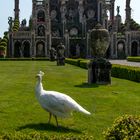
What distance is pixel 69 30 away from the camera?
4909 inches

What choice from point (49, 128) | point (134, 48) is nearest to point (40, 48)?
point (134, 48)

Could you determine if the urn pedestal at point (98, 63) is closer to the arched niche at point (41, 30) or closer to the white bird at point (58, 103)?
the white bird at point (58, 103)

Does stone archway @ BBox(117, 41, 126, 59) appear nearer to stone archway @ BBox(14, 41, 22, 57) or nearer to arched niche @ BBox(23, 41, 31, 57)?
arched niche @ BBox(23, 41, 31, 57)

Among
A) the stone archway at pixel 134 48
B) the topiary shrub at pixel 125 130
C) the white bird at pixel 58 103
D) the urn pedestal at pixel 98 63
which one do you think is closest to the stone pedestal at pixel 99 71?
the urn pedestal at pixel 98 63

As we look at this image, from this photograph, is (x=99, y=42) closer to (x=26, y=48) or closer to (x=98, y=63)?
(x=98, y=63)

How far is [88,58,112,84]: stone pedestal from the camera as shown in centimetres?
2830

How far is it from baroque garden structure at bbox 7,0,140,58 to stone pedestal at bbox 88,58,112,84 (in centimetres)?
8081

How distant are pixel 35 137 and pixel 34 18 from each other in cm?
11228

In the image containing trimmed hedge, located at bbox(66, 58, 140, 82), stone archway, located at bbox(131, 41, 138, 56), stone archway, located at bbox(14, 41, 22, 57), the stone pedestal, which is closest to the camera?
the stone pedestal

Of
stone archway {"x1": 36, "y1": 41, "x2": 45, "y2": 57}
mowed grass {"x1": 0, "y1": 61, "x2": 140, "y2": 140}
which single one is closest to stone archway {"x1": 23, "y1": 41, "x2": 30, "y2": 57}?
stone archway {"x1": 36, "y1": 41, "x2": 45, "y2": 57}

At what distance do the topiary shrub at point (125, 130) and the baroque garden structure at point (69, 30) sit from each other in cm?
10110

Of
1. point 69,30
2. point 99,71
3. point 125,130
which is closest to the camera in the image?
point 125,130

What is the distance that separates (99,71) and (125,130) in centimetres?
2051

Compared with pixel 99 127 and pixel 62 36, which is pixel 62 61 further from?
pixel 62 36
